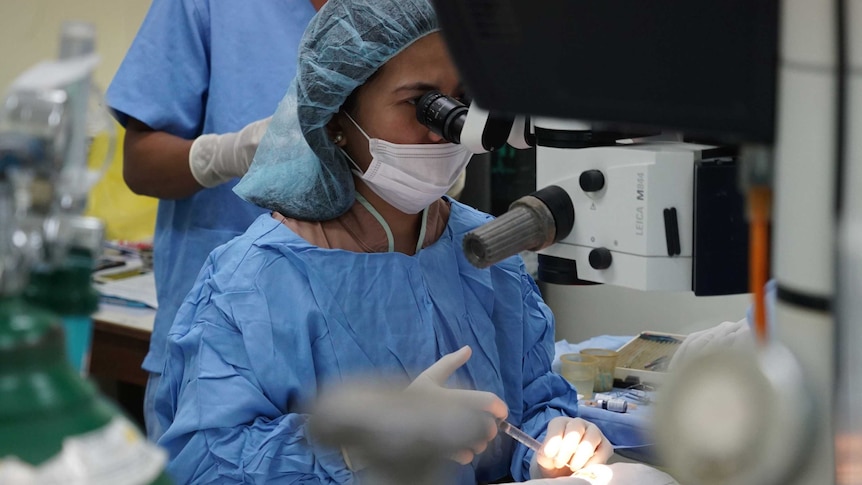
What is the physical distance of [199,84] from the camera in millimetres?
2143

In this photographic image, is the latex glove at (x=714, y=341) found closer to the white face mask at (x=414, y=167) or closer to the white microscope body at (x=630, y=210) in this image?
the white microscope body at (x=630, y=210)

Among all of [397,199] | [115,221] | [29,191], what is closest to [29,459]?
[29,191]

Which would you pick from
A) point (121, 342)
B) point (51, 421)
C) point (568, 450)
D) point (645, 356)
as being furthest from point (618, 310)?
Result: point (51, 421)

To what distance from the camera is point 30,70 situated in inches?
21.0

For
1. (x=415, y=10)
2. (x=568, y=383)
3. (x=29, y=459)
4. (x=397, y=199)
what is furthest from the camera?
(x=568, y=383)

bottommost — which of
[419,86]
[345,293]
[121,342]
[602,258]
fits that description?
[121,342]

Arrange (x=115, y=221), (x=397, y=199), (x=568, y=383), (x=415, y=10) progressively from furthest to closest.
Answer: (x=115, y=221) → (x=568, y=383) → (x=397, y=199) → (x=415, y=10)

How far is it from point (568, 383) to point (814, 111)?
1.35 metres

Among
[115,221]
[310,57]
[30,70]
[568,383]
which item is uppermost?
[310,57]

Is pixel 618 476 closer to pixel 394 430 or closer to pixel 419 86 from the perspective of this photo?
pixel 419 86

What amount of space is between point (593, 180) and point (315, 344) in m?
0.70

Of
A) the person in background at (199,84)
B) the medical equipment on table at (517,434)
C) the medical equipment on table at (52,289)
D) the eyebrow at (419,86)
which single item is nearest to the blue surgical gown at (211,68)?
the person in background at (199,84)

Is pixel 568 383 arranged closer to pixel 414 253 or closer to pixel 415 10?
pixel 414 253

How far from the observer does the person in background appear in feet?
6.93
